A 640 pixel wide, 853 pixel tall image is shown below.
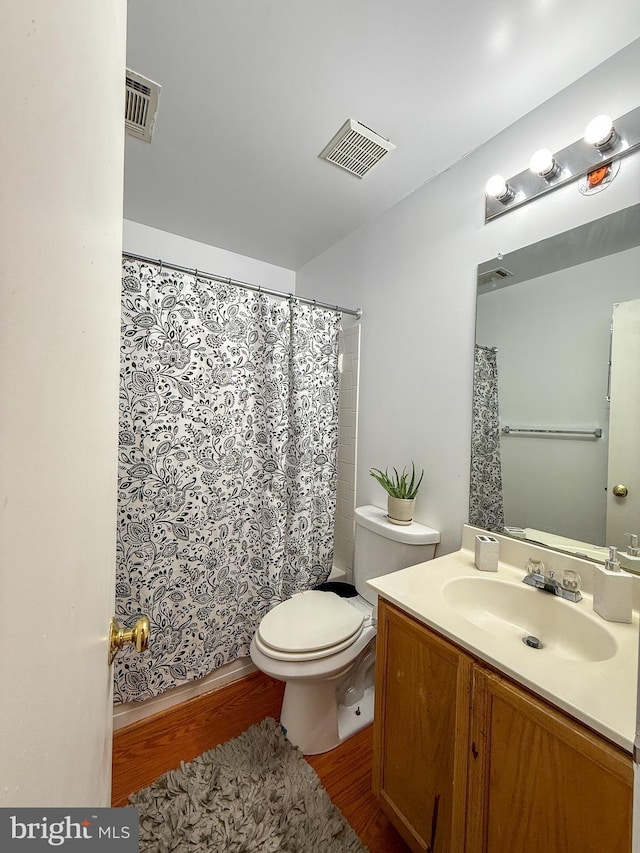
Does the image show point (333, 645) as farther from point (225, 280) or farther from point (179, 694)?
point (225, 280)

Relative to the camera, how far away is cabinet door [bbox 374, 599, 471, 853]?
31.0 inches

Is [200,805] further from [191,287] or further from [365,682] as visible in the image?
[191,287]

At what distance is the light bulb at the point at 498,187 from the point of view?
1.21m

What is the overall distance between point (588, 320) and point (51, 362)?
4.34 ft

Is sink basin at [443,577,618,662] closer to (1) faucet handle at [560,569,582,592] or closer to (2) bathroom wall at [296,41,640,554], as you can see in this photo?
(1) faucet handle at [560,569,582,592]

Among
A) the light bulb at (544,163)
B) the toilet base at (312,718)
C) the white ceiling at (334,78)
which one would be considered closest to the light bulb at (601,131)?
the light bulb at (544,163)

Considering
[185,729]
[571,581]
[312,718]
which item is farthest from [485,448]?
[185,729]

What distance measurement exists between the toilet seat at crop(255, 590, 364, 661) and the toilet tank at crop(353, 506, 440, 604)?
0.52 feet

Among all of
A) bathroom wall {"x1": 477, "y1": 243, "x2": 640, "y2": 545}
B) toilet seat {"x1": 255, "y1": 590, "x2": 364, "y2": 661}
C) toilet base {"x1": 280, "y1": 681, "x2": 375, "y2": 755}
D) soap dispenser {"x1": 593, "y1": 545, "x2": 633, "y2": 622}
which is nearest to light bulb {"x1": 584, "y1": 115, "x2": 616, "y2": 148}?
bathroom wall {"x1": 477, "y1": 243, "x2": 640, "y2": 545}

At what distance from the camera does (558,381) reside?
1.11 m

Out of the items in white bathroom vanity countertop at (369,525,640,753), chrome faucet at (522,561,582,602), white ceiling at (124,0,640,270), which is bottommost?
white bathroom vanity countertop at (369,525,640,753)

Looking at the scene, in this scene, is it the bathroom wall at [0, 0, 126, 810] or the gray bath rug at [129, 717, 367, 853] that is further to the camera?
the gray bath rug at [129, 717, 367, 853]

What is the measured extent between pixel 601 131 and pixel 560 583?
4.28ft

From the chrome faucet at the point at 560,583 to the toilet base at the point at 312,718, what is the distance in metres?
0.86
